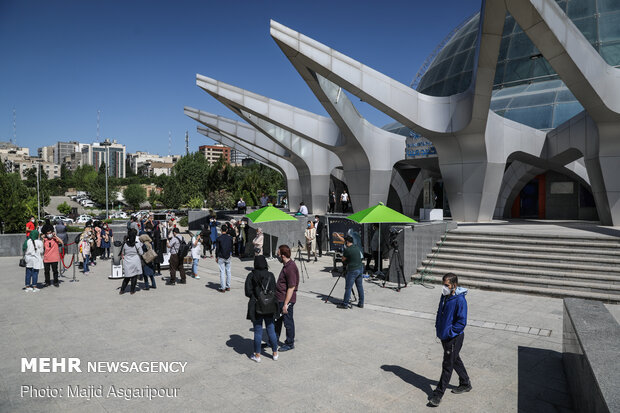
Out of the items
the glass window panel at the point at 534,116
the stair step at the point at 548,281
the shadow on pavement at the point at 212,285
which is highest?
the glass window panel at the point at 534,116

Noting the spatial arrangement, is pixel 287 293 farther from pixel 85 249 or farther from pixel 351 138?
pixel 351 138

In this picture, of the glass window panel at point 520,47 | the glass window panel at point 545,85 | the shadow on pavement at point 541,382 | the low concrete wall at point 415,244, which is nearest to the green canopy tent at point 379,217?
the low concrete wall at point 415,244

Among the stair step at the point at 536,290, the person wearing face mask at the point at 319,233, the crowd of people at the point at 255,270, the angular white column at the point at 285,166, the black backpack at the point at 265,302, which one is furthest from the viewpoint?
the angular white column at the point at 285,166

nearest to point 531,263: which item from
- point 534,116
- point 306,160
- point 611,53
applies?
point 534,116

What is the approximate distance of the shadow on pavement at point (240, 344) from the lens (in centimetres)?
730

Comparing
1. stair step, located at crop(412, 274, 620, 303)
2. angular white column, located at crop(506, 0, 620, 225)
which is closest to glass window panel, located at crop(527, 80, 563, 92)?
angular white column, located at crop(506, 0, 620, 225)

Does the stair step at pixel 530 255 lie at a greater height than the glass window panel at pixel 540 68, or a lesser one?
lesser

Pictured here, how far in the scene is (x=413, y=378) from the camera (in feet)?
20.3

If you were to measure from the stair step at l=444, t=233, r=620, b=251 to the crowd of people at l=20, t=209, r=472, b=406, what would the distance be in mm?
3325

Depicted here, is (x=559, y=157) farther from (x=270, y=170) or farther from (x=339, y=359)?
(x=270, y=170)

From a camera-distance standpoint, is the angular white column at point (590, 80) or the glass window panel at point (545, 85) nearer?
the angular white column at point (590, 80)

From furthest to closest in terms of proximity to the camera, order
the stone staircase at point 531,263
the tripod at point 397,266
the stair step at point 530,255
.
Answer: the tripod at point 397,266
the stair step at point 530,255
the stone staircase at point 531,263

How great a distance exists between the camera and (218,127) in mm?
34031

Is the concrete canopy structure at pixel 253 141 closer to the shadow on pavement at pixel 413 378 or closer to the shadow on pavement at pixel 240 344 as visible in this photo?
the shadow on pavement at pixel 240 344
